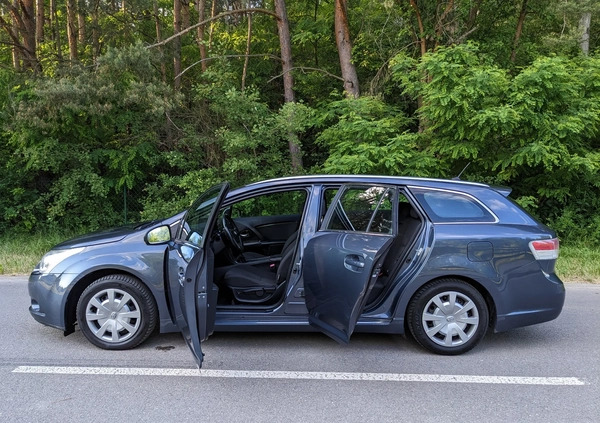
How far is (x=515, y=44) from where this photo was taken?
476 inches

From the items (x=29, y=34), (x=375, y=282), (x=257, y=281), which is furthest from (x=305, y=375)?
(x=29, y=34)

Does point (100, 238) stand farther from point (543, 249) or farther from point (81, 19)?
point (81, 19)

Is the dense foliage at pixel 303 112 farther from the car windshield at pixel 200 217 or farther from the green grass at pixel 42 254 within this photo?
the car windshield at pixel 200 217

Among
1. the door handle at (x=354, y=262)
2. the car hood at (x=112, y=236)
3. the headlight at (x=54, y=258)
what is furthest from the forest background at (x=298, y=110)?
the door handle at (x=354, y=262)

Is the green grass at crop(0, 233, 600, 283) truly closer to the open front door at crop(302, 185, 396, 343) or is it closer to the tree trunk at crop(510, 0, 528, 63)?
the open front door at crop(302, 185, 396, 343)

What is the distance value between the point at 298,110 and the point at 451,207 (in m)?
6.06

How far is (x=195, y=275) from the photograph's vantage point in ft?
12.0

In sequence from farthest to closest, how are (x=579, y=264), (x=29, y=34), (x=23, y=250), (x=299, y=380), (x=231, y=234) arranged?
(x=29, y=34) < (x=23, y=250) < (x=579, y=264) < (x=231, y=234) < (x=299, y=380)

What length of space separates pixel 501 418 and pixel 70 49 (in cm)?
1354

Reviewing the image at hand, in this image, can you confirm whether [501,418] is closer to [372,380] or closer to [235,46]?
[372,380]

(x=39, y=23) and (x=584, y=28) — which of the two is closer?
(x=584, y=28)

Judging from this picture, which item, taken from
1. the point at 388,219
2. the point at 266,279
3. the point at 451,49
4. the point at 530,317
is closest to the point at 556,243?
the point at 530,317

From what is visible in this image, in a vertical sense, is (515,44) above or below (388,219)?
above

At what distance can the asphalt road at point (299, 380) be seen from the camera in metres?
3.42
